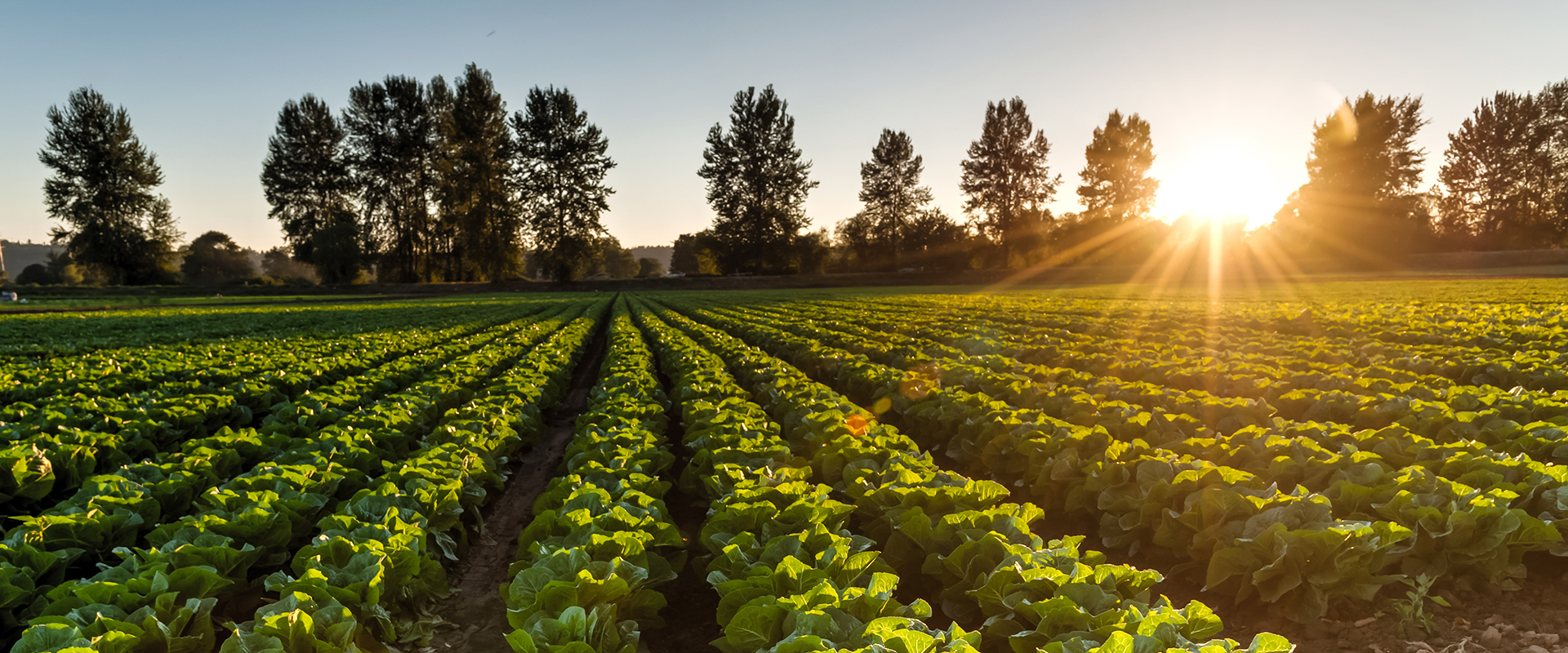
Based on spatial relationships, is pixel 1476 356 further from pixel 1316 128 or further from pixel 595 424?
pixel 1316 128

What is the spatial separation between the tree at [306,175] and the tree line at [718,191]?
0.57ft

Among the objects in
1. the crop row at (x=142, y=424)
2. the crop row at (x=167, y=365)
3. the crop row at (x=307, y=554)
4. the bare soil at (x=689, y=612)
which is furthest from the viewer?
the crop row at (x=167, y=365)

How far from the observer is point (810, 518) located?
11.3 ft

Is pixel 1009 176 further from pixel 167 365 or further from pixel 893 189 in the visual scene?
pixel 167 365

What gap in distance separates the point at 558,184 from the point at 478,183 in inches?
290

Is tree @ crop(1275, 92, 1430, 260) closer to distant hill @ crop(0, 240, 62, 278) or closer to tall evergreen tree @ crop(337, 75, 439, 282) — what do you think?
tall evergreen tree @ crop(337, 75, 439, 282)

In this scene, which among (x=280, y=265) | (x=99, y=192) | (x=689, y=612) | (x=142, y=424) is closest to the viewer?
(x=689, y=612)

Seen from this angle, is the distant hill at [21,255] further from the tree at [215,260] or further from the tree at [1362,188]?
the tree at [1362,188]

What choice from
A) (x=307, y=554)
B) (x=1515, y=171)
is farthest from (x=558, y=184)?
(x=1515, y=171)

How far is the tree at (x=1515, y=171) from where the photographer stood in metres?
60.7

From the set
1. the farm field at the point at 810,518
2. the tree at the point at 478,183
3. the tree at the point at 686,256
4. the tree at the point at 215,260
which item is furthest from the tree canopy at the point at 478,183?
the farm field at the point at 810,518

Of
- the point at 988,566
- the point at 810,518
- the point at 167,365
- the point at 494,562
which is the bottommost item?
the point at 494,562

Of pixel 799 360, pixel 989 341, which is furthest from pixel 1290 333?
pixel 799 360

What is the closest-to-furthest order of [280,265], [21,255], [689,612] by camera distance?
1. [689,612]
2. [280,265]
3. [21,255]
